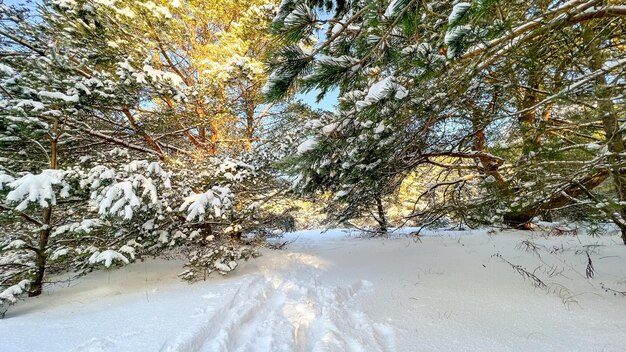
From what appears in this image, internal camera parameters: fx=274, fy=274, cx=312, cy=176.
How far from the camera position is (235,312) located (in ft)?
9.52

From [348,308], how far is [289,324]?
82 cm

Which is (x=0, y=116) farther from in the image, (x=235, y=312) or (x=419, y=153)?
(x=419, y=153)

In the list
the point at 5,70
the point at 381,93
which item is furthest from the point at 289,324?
the point at 5,70

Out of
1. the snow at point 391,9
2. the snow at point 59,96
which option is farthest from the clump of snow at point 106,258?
the snow at point 391,9

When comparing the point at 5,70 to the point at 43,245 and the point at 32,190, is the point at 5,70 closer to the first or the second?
the point at 32,190

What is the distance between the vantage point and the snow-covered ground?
88.4 inches

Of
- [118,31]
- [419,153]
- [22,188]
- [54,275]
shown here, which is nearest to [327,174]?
[419,153]

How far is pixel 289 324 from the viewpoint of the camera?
272 cm

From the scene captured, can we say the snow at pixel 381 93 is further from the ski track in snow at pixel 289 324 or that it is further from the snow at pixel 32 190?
the snow at pixel 32 190

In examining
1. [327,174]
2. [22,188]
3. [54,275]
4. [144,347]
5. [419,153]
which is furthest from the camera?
[54,275]

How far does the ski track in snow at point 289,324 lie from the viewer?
2.24m

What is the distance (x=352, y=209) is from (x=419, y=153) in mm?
1641

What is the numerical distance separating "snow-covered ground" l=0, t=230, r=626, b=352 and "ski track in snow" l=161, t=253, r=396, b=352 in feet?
0.04

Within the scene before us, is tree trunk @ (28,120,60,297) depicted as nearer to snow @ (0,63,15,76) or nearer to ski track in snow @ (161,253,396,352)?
snow @ (0,63,15,76)
